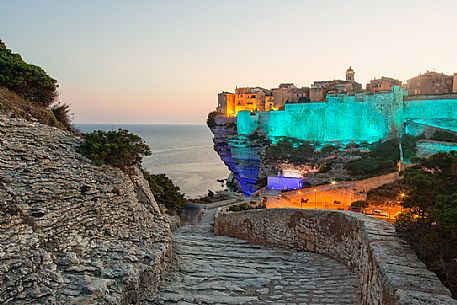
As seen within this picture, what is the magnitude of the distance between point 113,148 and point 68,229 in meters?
3.41

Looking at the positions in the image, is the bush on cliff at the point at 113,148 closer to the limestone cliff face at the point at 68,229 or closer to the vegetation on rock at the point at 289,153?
the limestone cliff face at the point at 68,229

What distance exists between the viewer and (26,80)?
11.3 m

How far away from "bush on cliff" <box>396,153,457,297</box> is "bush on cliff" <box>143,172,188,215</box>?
33.8 feet

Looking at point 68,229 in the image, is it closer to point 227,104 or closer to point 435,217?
point 435,217

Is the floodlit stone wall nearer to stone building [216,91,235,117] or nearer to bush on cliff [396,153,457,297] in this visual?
bush on cliff [396,153,457,297]

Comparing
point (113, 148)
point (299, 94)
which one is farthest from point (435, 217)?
point (299, 94)

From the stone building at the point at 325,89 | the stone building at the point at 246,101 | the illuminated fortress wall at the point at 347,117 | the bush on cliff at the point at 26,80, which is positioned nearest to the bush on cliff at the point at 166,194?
the bush on cliff at the point at 26,80

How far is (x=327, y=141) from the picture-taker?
42.1m

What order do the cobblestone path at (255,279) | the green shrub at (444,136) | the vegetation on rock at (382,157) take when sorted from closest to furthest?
the cobblestone path at (255,279), the vegetation on rock at (382,157), the green shrub at (444,136)

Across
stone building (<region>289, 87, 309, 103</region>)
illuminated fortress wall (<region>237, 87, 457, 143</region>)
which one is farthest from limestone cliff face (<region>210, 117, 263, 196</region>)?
stone building (<region>289, 87, 309, 103</region>)

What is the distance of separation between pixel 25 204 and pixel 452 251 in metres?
6.20

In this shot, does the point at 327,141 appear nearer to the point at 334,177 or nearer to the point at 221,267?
the point at 334,177

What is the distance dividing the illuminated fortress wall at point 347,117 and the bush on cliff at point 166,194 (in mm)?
29241

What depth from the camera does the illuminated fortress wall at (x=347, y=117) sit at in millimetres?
36750
